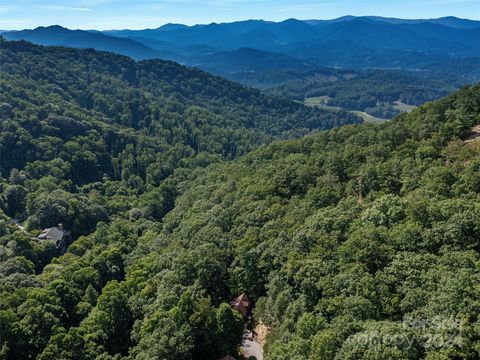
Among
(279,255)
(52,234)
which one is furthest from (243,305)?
(52,234)

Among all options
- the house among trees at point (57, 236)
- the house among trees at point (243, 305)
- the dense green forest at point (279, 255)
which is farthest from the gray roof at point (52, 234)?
the house among trees at point (243, 305)

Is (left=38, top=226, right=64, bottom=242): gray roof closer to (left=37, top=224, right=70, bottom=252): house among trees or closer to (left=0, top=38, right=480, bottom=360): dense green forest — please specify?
(left=37, top=224, right=70, bottom=252): house among trees

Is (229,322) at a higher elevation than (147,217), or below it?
higher

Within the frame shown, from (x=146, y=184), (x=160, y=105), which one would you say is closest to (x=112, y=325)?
(x=146, y=184)

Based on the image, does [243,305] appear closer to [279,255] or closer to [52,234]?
[279,255]

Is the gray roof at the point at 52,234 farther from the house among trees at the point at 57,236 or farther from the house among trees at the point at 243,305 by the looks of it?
the house among trees at the point at 243,305

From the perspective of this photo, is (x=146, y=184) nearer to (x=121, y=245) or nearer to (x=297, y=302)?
(x=121, y=245)

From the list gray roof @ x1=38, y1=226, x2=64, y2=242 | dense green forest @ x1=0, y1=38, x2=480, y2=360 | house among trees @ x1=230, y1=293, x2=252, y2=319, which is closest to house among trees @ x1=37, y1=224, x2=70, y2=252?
gray roof @ x1=38, y1=226, x2=64, y2=242
